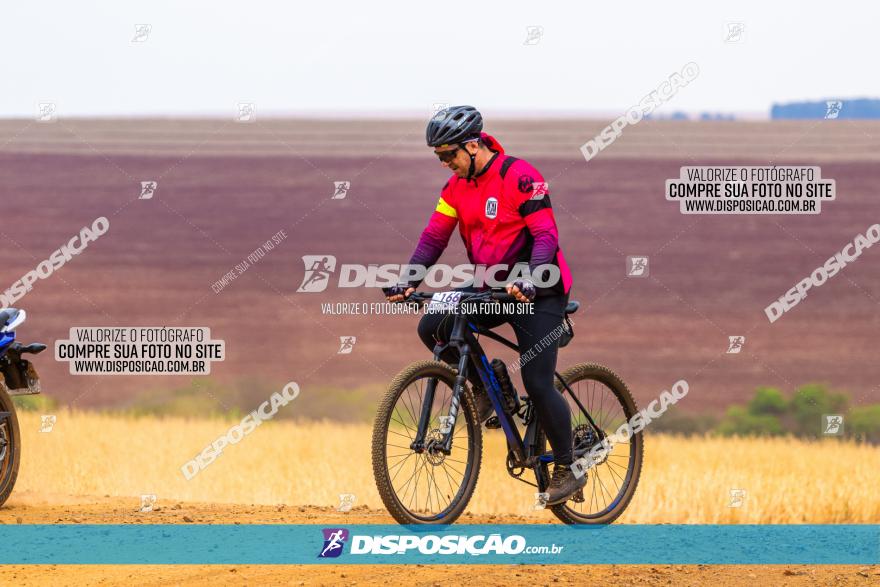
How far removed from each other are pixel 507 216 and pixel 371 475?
4.24 meters

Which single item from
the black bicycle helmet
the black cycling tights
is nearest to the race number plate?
the black cycling tights

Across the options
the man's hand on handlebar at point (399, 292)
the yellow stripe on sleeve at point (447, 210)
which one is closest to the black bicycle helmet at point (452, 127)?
the yellow stripe on sleeve at point (447, 210)

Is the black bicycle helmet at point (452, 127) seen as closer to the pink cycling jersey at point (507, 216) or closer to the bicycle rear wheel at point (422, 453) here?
the pink cycling jersey at point (507, 216)

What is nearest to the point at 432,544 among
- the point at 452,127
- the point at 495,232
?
the point at 495,232

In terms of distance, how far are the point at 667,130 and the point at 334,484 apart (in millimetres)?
16902

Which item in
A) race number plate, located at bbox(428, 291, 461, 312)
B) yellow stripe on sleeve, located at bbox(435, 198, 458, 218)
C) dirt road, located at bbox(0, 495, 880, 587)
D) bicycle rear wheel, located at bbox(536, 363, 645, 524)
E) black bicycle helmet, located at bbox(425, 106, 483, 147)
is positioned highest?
black bicycle helmet, located at bbox(425, 106, 483, 147)

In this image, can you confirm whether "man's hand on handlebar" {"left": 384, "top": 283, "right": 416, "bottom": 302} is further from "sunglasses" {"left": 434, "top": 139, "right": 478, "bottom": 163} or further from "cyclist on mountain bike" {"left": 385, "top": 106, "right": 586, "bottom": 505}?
"sunglasses" {"left": 434, "top": 139, "right": 478, "bottom": 163}

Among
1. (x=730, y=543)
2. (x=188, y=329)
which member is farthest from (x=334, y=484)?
(x=730, y=543)

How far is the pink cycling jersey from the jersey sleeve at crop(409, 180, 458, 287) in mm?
36

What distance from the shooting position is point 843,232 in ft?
76.2

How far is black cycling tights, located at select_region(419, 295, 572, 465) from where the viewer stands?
316 inches

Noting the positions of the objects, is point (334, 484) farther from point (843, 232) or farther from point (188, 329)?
point (843, 232)

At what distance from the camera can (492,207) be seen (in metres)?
7.96

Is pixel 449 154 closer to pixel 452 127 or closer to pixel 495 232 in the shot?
pixel 452 127
